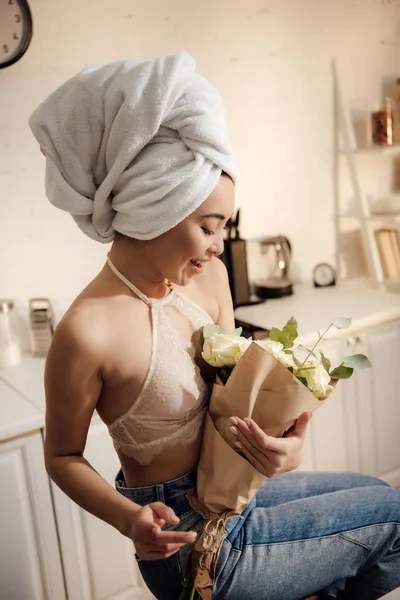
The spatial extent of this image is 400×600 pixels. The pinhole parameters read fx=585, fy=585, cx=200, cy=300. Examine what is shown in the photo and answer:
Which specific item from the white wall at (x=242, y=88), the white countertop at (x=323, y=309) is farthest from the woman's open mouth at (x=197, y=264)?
the white wall at (x=242, y=88)

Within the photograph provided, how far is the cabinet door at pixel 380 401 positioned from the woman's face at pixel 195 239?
1.37 meters

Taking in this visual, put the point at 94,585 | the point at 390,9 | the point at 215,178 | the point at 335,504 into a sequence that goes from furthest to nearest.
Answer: the point at 390,9
the point at 94,585
the point at 335,504
the point at 215,178

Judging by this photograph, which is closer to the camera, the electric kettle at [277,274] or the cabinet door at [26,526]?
the cabinet door at [26,526]

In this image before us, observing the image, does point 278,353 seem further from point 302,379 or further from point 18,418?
point 18,418

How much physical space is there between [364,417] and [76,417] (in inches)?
64.3

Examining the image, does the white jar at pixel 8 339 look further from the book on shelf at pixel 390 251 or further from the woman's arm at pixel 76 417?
the book on shelf at pixel 390 251

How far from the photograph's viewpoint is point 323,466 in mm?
2275

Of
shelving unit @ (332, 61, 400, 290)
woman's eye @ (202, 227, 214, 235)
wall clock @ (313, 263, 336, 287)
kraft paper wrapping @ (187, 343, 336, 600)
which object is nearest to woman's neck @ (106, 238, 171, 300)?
woman's eye @ (202, 227, 214, 235)

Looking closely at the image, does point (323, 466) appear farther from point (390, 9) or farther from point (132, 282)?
point (390, 9)

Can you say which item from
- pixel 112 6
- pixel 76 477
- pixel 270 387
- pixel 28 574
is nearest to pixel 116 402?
pixel 76 477

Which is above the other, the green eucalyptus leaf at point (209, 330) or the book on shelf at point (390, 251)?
the green eucalyptus leaf at point (209, 330)

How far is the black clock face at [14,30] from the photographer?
2.00 metres

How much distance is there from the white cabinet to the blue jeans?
1.05m

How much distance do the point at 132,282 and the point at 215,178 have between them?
0.25 m
